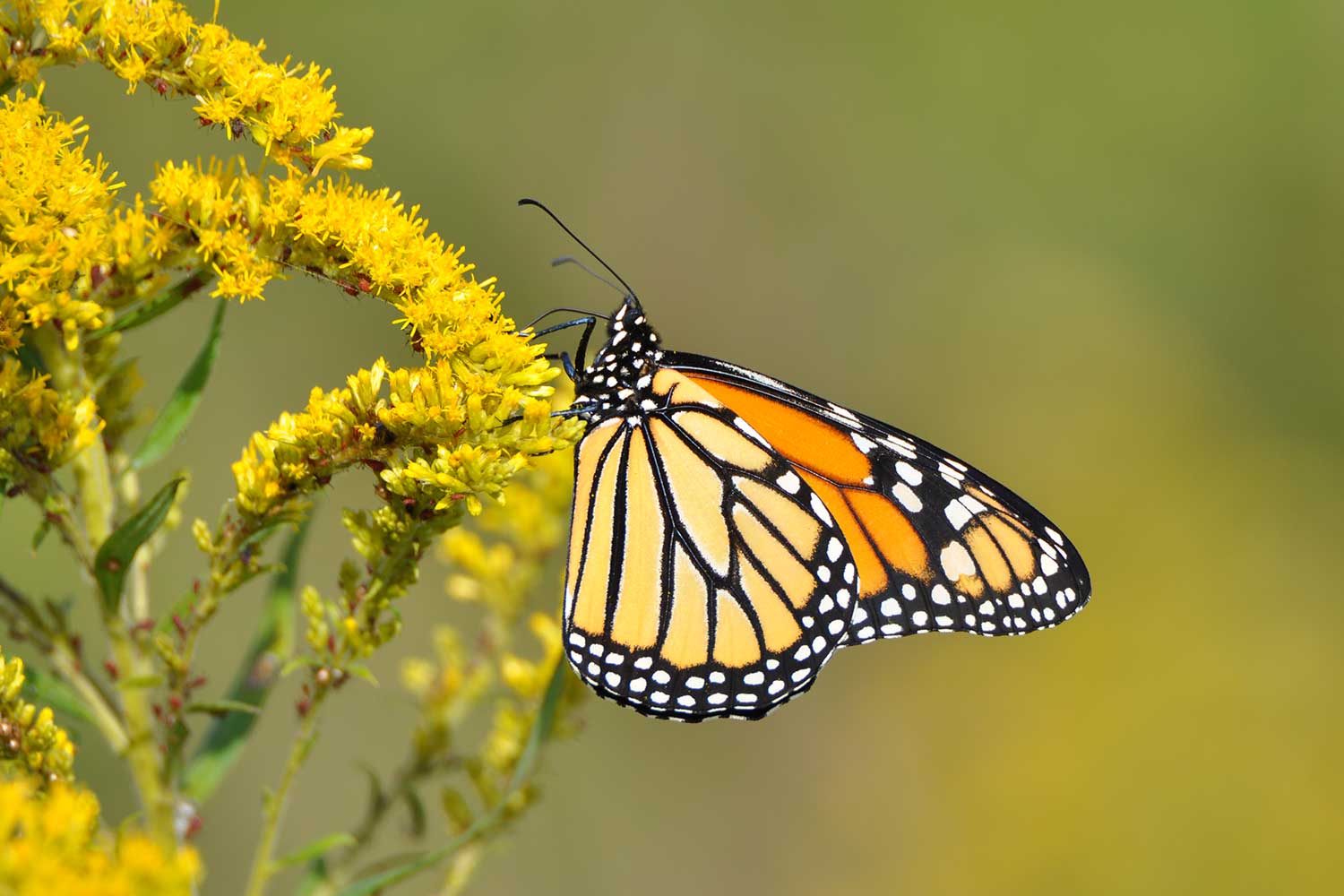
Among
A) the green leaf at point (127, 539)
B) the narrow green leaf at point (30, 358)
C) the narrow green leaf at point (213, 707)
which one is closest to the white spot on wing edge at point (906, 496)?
the narrow green leaf at point (213, 707)

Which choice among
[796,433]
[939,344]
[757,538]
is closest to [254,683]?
[757,538]

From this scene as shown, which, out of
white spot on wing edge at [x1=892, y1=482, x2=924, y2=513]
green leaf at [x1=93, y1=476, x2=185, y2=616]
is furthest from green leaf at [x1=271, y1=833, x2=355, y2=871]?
white spot on wing edge at [x1=892, y1=482, x2=924, y2=513]

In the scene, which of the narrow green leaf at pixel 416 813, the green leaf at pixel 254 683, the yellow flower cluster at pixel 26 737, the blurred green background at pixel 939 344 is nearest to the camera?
the yellow flower cluster at pixel 26 737

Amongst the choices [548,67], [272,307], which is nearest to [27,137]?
[272,307]

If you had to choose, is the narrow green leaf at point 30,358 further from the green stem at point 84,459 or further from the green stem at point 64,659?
the green stem at point 64,659

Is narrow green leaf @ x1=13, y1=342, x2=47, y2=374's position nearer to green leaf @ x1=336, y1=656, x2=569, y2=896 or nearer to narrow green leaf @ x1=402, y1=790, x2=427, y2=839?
green leaf @ x1=336, y1=656, x2=569, y2=896

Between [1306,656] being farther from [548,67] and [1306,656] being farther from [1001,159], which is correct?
[548,67]
